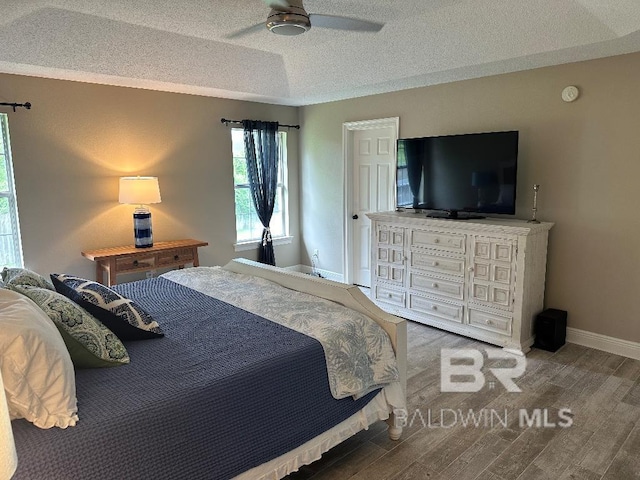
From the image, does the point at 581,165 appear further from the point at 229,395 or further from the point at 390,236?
the point at 229,395

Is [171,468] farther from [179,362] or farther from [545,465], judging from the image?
[545,465]

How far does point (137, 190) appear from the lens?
4230 millimetres

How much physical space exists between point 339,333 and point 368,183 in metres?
3.48

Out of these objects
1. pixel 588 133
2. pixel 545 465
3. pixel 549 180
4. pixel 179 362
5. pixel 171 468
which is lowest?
pixel 545 465

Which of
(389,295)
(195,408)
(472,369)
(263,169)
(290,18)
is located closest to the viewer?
(195,408)

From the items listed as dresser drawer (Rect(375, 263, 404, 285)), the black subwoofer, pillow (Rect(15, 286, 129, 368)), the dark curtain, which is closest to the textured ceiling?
the dark curtain

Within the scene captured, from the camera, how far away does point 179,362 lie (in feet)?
6.05

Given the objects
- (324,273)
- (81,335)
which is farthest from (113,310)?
(324,273)

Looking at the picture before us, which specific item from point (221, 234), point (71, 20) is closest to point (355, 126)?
point (221, 234)

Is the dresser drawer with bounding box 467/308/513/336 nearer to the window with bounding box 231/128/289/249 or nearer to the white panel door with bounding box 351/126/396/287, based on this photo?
the white panel door with bounding box 351/126/396/287

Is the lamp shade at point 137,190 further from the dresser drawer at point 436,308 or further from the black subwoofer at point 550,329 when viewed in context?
the black subwoofer at point 550,329

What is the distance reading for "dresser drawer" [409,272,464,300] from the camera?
391 centimetres

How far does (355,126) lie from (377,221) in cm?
145

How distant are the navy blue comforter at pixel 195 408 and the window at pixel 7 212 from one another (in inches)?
102
